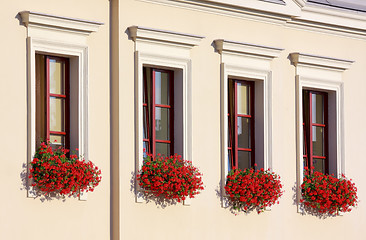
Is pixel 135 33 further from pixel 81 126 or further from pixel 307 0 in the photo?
pixel 307 0

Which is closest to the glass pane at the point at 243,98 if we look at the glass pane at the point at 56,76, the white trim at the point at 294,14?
the white trim at the point at 294,14

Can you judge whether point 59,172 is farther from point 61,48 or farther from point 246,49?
point 246,49

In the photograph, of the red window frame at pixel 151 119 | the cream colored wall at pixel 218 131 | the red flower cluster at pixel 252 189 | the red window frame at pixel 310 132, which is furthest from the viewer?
the red window frame at pixel 310 132

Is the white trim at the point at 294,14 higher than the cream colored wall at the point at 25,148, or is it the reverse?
the white trim at the point at 294,14

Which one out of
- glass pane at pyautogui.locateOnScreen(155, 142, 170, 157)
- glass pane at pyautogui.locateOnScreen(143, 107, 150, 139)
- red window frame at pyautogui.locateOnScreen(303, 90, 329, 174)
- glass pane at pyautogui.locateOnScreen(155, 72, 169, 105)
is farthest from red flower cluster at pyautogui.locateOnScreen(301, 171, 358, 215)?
glass pane at pyautogui.locateOnScreen(143, 107, 150, 139)

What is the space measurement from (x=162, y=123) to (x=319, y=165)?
4156mm

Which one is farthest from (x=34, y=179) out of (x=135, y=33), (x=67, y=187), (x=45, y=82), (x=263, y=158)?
(x=263, y=158)

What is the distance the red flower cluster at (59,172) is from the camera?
16422mm

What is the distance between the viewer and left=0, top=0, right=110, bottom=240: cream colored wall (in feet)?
53.7

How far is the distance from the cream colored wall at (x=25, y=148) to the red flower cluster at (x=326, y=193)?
460cm

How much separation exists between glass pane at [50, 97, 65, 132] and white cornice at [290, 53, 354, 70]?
207 inches

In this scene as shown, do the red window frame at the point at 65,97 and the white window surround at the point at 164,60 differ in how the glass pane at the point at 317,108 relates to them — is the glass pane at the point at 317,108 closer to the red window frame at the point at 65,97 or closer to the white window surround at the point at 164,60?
the white window surround at the point at 164,60

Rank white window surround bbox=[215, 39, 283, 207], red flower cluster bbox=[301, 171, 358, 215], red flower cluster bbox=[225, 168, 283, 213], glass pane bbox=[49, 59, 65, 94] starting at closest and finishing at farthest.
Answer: glass pane bbox=[49, 59, 65, 94] < red flower cluster bbox=[225, 168, 283, 213] < white window surround bbox=[215, 39, 283, 207] < red flower cluster bbox=[301, 171, 358, 215]

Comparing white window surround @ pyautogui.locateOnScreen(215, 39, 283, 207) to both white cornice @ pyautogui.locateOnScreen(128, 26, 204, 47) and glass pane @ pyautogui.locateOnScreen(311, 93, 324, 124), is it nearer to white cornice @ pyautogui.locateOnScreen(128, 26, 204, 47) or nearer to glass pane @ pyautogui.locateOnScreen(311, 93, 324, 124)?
white cornice @ pyautogui.locateOnScreen(128, 26, 204, 47)
